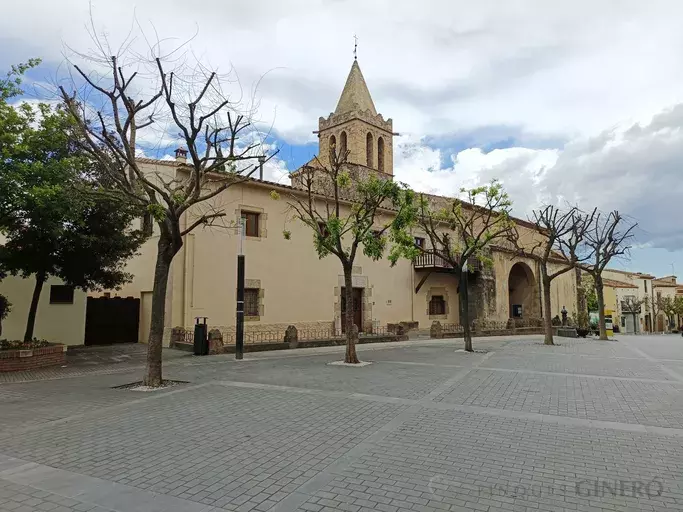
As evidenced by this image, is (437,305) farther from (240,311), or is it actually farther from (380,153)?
(240,311)

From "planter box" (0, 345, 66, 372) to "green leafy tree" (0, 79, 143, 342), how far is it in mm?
1407

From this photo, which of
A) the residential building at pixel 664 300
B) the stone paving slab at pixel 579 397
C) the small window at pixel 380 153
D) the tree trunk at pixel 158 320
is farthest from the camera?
the residential building at pixel 664 300

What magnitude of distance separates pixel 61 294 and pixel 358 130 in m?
23.8

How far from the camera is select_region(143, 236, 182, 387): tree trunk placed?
902 centimetres

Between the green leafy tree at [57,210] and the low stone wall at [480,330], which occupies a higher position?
the green leafy tree at [57,210]

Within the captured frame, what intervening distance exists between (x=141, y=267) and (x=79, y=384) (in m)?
11.1

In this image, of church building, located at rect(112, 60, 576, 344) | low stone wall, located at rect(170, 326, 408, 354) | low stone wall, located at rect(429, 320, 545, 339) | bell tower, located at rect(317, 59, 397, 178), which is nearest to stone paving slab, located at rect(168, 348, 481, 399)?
church building, located at rect(112, 60, 576, 344)

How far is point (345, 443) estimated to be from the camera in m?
5.22

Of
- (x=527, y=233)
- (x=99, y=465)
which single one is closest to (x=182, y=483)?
(x=99, y=465)

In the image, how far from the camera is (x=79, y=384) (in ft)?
30.7

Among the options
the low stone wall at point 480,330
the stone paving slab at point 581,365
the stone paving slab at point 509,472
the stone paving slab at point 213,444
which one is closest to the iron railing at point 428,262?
the low stone wall at point 480,330

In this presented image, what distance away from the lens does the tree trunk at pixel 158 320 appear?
29.6 feet

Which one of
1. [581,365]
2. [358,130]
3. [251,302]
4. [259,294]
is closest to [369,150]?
[358,130]

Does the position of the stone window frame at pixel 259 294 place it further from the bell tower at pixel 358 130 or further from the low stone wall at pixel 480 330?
the bell tower at pixel 358 130
